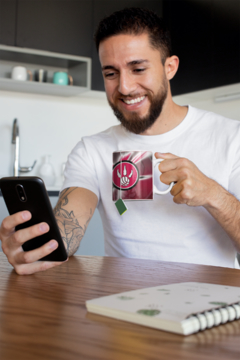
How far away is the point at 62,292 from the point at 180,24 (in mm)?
3082

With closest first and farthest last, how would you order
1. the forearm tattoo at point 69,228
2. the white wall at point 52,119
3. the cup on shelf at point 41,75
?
the forearm tattoo at point 69,228, the cup on shelf at point 41,75, the white wall at point 52,119

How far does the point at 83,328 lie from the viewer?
0.50 metres

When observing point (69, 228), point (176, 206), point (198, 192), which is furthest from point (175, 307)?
point (176, 206)

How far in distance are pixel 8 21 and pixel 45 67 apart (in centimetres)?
52

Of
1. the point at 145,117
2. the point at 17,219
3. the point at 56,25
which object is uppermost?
the point at 56,25

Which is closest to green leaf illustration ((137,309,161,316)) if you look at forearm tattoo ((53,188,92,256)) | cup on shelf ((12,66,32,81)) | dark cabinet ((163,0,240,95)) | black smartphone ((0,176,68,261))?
black smartphone ((0,176,68,261))

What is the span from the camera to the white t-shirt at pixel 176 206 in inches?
50.5

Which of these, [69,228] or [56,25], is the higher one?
[56,25]

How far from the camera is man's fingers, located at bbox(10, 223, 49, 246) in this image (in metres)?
0.84

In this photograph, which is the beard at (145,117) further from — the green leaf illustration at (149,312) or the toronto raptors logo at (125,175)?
the green leaf illustration at (149,312)

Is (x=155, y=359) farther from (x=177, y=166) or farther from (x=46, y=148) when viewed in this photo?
(x=46, y=148)

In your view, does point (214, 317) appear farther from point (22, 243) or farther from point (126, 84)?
point (126, 84)

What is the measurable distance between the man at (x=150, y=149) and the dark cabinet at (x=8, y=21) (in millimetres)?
1699

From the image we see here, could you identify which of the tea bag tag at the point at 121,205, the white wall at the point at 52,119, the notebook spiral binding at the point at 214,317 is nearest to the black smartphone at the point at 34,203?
the tea bag tag at the point at 121,205
